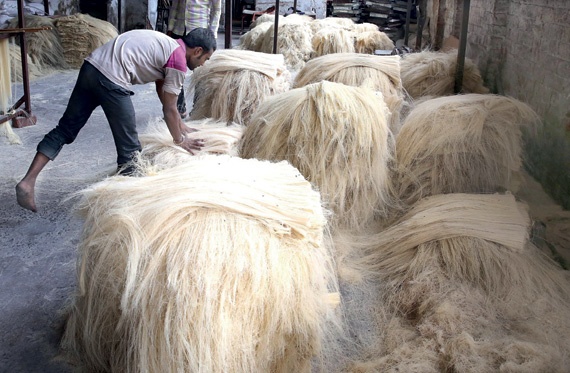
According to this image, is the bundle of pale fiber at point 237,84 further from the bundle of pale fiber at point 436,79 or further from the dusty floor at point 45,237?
the bundle of pale fiber at point 436,79

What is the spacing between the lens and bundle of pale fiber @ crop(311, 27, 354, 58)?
674 centimetres

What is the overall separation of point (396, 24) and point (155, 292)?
1117cm

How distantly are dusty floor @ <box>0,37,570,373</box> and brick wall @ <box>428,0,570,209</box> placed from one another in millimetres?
224

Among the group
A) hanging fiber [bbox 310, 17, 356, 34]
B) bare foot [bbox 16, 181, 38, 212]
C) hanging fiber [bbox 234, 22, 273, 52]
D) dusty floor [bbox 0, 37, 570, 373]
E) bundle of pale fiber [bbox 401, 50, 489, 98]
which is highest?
hanging fiber [bbox 310, 17, 356, 34]

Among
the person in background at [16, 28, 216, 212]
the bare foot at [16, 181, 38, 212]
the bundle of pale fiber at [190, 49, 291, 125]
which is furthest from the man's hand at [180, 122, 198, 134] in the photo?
the bare foot at [16, 181, 38, 212]

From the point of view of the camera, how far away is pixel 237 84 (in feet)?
11.5

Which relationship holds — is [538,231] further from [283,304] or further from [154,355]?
[154,355]

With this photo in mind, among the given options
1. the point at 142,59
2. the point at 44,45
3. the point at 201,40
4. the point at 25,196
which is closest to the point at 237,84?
the point at 201,40

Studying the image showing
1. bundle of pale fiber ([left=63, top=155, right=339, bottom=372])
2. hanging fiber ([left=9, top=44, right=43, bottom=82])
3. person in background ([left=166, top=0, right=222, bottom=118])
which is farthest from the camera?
hanging fiber ([left=9, top=44, right=43, bottom=82])

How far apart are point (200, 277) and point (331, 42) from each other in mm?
5801

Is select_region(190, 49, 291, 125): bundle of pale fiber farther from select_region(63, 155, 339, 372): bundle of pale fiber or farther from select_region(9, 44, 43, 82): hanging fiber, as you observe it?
select_region(9, 44, 43, 82): hanging fiber

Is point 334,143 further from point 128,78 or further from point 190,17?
point 190,17

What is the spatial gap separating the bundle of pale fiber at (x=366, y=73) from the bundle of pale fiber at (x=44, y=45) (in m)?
4.97

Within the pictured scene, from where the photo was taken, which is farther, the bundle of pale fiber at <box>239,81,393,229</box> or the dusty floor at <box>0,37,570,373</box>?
the bundle of pale fiber at <box>239,81,393,229</box>
